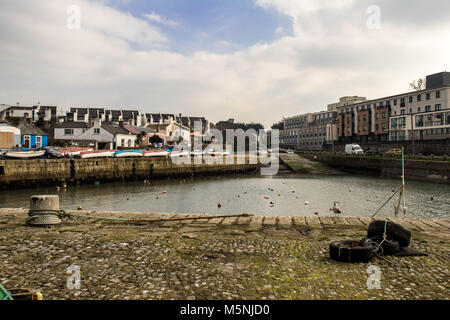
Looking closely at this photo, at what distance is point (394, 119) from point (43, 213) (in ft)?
295

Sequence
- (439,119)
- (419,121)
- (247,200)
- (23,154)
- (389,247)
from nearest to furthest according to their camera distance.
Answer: (389,247) → (247,200) → (23,154) → (439,119) → (419,121)

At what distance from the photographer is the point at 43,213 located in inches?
418

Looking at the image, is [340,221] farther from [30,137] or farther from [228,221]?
[30,137]

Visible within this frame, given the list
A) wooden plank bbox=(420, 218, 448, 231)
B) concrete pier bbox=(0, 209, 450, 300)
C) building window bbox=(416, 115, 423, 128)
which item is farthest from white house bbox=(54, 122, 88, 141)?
building window bbox=(416, 115, 423, 128)

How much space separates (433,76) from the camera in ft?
280

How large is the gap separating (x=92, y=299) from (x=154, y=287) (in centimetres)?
100

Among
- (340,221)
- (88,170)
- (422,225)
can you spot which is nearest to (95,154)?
(88,170)

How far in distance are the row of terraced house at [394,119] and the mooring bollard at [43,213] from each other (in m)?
65.4

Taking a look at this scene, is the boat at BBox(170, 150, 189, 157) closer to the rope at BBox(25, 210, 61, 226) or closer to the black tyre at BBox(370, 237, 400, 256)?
the rope at BBox(25, 210, 61, 226)

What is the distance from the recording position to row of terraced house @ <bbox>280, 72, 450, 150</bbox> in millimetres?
72875

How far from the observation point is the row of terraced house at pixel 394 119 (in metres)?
72.9

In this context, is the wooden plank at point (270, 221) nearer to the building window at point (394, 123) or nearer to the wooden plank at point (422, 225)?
the wooden plank at point (422, 225)

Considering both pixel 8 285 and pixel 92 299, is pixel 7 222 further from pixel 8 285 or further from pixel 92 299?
pixel 92 299

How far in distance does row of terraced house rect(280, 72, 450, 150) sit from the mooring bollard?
6544 cm
